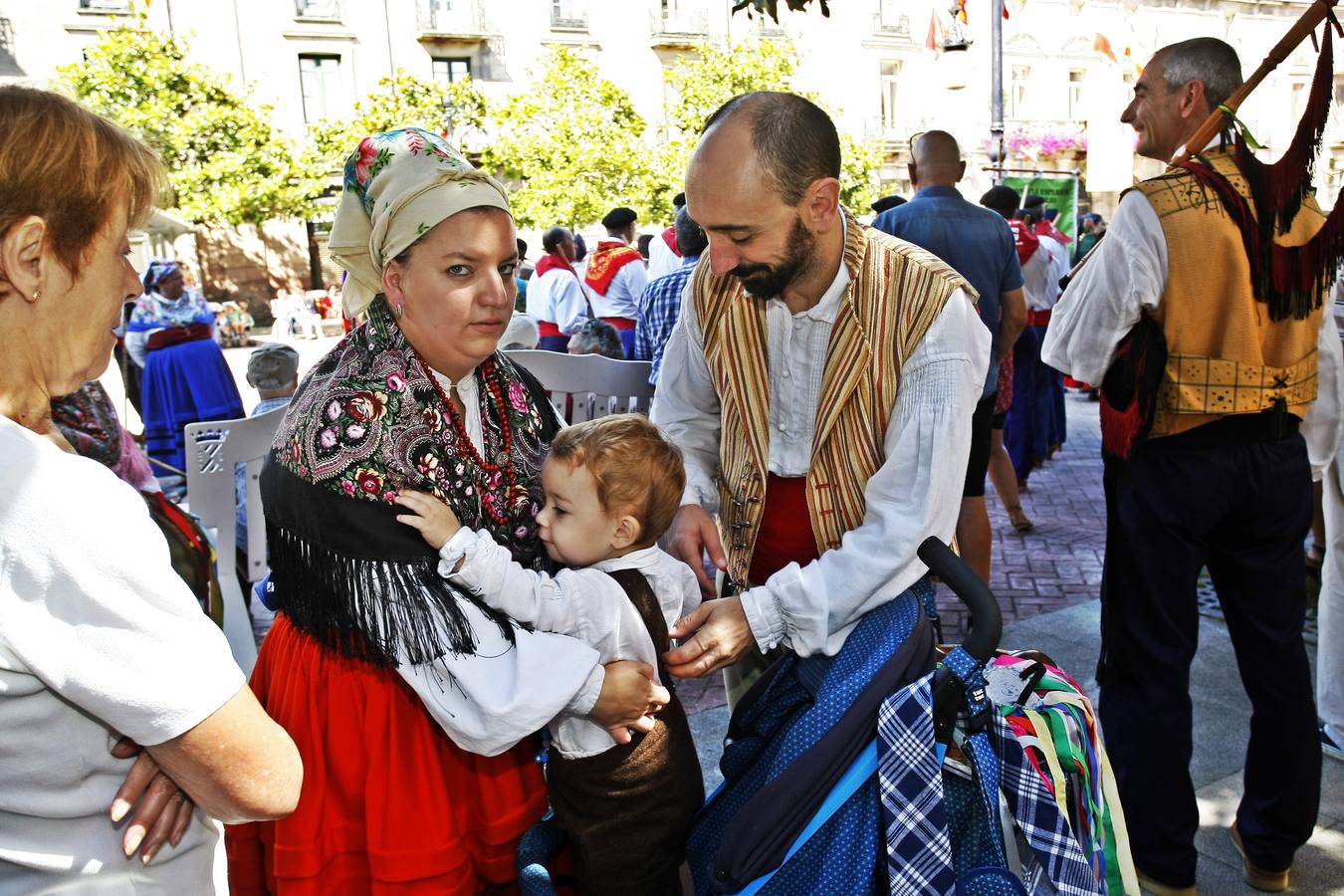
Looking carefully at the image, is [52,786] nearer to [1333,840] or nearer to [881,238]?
[881,238]

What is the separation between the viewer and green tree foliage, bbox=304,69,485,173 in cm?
2822

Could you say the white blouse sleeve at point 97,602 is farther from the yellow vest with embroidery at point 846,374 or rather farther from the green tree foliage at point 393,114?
the green tree foliage at point 393,114

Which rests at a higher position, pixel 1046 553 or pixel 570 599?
pixel 570 599

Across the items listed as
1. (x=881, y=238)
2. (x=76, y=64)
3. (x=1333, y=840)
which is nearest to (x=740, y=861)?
(x=881, y=238)

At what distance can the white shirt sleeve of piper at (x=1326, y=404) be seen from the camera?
9.97 feet

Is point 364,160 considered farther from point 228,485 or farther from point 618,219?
point 618,219

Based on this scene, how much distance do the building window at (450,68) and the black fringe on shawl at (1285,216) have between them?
1242 inches

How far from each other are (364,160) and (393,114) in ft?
95.2

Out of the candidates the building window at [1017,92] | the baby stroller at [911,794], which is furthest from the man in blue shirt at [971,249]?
the building window at [1017,92]

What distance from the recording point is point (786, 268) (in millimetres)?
2166

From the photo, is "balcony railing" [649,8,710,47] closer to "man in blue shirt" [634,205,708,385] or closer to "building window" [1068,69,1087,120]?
"building window" [1068,69,1087,120]

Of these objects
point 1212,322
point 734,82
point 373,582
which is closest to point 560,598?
point 373,582

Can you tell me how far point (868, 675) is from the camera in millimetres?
1821

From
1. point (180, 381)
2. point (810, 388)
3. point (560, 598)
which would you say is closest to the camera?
point (560, 598)
